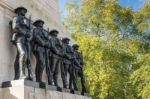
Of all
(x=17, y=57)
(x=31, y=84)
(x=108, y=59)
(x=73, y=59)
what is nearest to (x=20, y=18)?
(x=17, y=57)

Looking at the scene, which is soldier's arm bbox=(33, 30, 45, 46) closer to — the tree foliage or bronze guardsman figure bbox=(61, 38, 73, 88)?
bronze guardsman figure bbox=(61, 38, 73, 88)

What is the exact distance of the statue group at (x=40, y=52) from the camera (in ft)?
28.6

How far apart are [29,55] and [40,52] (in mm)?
597

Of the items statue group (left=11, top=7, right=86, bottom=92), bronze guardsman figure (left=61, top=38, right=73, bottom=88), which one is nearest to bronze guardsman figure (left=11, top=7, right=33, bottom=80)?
statue group (left=11, top=7, right=86, bottom=92)

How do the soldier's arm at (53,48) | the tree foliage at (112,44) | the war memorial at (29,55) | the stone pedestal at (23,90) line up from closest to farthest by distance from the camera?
the stone pedestal at (23,90) < the war memorial at (29,55) < the soldier's arm at (53,48) < the tree foliage at (112,44)

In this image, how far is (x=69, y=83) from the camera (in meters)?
12.1

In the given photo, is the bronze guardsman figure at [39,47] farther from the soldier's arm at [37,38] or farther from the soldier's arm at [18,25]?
the soldier's arm at [18,25]

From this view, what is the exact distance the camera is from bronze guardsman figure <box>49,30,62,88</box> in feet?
34.8

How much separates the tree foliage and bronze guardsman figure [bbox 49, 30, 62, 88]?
1063 centimetres

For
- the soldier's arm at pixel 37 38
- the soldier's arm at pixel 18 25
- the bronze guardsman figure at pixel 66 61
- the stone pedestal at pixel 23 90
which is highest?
the soldier's arm at pixel 18 25

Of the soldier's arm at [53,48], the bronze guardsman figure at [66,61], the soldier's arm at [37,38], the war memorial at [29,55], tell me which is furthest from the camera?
the bronze guardsman figure at [66,61]

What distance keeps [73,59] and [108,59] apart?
11483 mm

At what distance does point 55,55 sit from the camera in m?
10.9

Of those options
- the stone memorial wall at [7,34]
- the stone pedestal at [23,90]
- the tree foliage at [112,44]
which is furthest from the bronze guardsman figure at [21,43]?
the tree foliage at [112,44]
